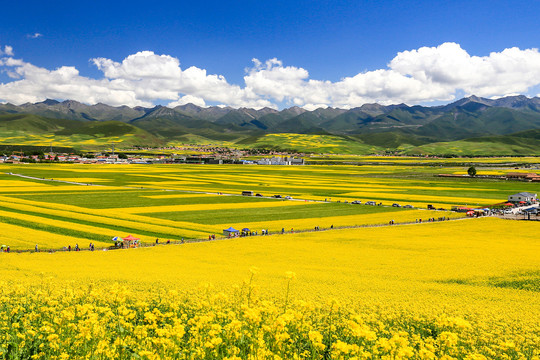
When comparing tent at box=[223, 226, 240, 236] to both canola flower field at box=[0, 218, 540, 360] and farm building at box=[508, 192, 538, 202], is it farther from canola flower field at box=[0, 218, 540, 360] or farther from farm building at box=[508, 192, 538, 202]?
farm building at box=[508, 192, 538, 202]

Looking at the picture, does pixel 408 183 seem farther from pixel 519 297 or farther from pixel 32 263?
pixel 32 263

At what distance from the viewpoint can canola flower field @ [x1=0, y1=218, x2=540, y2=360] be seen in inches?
485

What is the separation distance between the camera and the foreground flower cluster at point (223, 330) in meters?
11.3

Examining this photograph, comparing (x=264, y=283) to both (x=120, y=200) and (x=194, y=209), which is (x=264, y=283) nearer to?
(x=194, y=209)

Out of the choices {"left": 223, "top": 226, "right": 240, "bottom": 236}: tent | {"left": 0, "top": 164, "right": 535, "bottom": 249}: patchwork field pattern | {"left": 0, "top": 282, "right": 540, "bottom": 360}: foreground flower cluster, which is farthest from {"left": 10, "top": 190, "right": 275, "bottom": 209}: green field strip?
{"left": 0, "top": 282, "right": 540, "bottom": 360}: foreground flower cluster

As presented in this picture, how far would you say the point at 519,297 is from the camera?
89.9 ft

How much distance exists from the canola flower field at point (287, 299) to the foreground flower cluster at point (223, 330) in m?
0.10

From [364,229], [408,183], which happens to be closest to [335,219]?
[364,229]

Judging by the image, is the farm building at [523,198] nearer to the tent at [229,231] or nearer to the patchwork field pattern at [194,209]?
the patchwork field pattern at [194,209]

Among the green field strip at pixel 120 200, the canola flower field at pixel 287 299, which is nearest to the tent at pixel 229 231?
the canola flower field at pixel 287 299

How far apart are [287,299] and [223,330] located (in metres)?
8.58

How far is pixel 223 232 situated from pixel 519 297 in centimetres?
3605

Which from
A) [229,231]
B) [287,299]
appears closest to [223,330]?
[287,299]

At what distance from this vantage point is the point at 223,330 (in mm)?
13320
